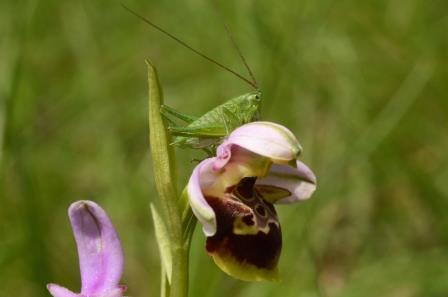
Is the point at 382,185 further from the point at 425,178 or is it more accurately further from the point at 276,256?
the point at 276,256

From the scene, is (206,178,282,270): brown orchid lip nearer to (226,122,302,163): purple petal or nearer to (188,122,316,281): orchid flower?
(188,122,316,281): orchid flower

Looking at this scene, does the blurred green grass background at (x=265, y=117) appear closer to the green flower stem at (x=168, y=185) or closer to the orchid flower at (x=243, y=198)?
the green flower stem at (x=168, y=185)

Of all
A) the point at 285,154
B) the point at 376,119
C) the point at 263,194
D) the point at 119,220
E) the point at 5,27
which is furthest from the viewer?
the point at 5,27

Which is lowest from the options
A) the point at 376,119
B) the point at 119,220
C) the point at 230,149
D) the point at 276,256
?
the point at 119,220

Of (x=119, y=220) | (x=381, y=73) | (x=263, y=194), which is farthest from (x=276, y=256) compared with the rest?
(x=381, y=73)

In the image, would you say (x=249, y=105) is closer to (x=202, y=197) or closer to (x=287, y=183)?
(x=287, y=183)

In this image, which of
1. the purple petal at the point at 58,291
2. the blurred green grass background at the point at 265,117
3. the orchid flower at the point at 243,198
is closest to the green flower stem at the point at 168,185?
the orchid flower at the point at 243,198

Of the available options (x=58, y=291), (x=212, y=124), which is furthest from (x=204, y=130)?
(x=58, y=291)
